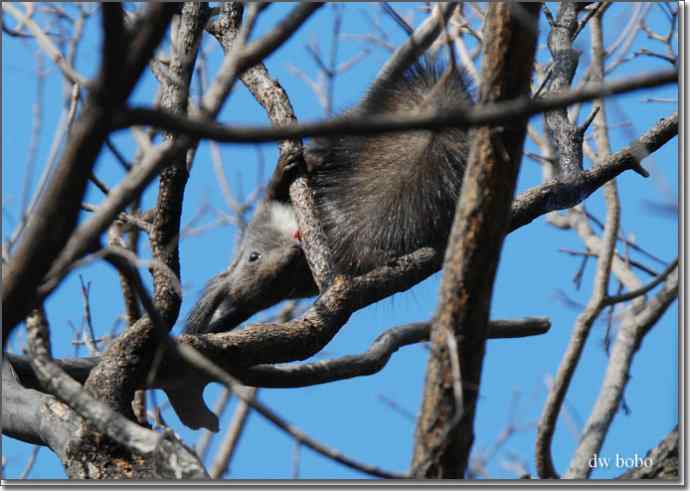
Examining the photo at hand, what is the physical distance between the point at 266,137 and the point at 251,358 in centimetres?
186

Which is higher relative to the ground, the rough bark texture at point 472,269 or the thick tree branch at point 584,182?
the thick tree branch at point 584,182

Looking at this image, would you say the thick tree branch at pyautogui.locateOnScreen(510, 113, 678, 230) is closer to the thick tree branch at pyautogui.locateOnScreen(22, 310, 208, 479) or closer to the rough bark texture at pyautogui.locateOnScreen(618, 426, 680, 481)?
the rough bark texture at pyautogui.locateOnScreen(618, 426, 680, 481)

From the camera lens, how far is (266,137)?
1.57 m

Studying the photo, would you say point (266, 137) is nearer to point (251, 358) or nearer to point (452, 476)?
point (452, 476)

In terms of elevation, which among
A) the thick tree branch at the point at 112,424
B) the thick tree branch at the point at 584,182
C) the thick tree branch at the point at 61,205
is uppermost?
the thick tree branch at the point at 584,182

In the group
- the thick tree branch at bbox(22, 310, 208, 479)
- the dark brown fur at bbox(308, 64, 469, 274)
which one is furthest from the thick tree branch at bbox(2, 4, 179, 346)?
the dark brown fur at bbox(308, 64, 469, 274)

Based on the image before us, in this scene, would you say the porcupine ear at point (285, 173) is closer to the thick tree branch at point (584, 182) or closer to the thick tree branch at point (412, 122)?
the thick tree branch at point (584, 182)

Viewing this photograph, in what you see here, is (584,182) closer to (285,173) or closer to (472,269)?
(285,173)

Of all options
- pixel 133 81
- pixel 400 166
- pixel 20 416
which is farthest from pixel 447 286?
pixel 400 166

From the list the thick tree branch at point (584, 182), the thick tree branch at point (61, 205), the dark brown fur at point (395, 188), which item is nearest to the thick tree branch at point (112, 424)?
the thick tree branch at point (61, 205)

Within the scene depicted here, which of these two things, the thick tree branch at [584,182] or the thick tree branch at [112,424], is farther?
the thick tree branch at [584,182]

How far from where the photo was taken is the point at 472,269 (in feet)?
6.72

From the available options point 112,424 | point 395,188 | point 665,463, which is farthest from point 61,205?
point 395,188

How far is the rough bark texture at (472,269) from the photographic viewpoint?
2051 mm
